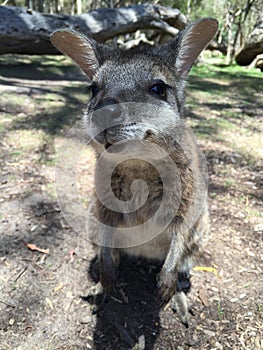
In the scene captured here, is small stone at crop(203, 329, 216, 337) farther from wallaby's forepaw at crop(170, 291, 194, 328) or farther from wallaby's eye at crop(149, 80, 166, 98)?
wallaby's eye at crop(149, 80, 166, 98)

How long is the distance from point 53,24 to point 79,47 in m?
5.05

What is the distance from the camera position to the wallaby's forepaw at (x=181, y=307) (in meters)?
2.13

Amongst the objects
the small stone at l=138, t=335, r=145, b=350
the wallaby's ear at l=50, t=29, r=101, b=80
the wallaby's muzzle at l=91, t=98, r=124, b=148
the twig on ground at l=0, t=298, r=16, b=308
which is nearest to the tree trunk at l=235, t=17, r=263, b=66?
the wallaby's ear at l=50, t=29, r=101, b=80

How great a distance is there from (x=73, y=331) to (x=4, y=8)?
605 cm

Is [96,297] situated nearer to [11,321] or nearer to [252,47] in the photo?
[11,321]

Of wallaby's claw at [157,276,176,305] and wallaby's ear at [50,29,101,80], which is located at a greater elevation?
wallaby's ear at [50,29,101,80]

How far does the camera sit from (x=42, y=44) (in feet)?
22.6

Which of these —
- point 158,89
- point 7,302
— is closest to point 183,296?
point 7,302

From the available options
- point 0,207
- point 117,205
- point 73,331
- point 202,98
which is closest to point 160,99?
point 117,205

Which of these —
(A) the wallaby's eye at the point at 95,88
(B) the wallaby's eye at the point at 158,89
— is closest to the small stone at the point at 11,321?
(A) the wallaby's eye at the point at 95,88

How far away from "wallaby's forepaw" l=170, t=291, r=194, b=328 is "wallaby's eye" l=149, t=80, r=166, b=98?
3.97 feet

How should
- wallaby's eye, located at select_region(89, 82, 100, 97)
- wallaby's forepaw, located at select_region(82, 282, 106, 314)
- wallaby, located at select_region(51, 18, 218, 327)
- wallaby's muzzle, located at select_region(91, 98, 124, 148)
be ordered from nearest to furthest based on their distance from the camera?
wallaby's muzzle, located at select_region(91, 98, 124, 148) → wallaby, located at select_region(51, 18, 218, 327) → wallaby's eye, located at select_region(89, 82, 100, 97) → wallaby's forepaw, located at select_region(82, 282, 106, 314)

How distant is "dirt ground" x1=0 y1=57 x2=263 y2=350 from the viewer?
201 centimetres

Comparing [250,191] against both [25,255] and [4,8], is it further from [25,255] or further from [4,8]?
[4,8]
